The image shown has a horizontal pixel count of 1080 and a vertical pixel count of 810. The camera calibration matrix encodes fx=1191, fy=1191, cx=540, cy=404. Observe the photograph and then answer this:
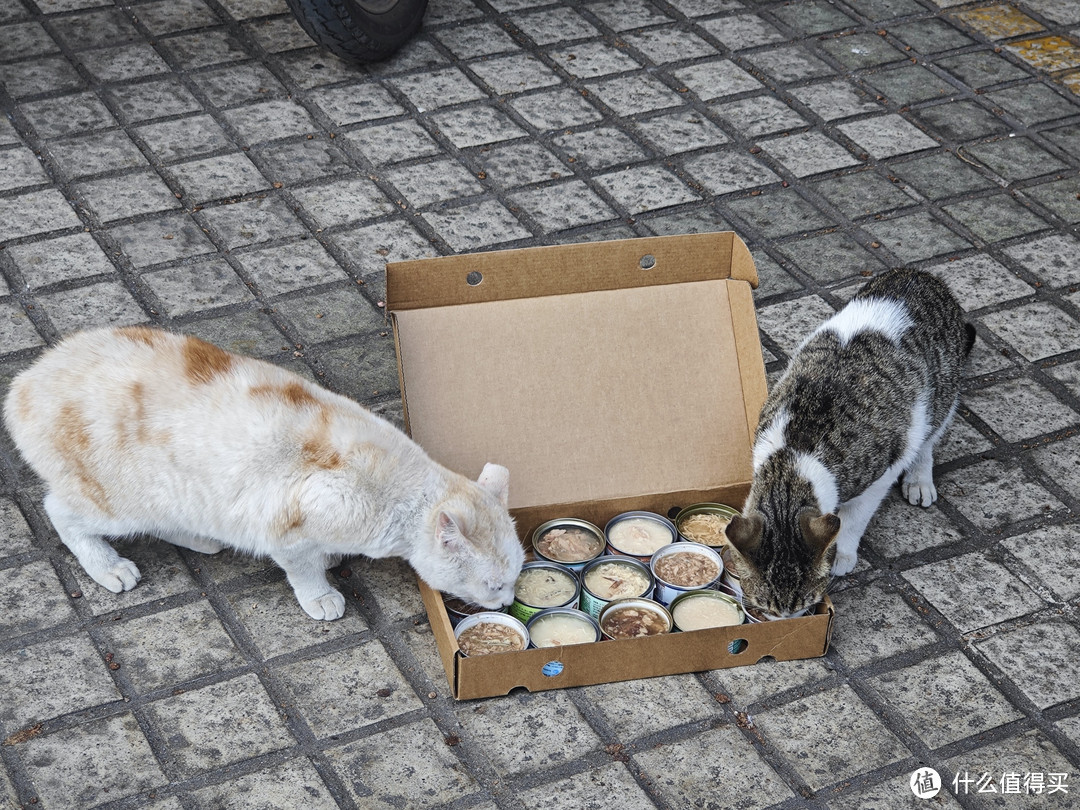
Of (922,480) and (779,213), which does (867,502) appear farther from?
(779,213)

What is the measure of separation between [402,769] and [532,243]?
2717mm

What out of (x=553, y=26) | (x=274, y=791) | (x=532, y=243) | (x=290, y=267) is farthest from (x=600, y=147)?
(x=274, y=791)

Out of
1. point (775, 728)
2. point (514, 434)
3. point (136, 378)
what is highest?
point (136, 378)

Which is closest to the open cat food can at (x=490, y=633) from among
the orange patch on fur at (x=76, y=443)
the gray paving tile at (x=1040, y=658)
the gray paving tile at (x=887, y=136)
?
the orange patch on fur at (x=76, y=443)

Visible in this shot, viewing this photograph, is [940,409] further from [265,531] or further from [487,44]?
[487,44]

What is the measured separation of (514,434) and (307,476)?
2.68ft

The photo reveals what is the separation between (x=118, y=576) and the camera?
12.9 feet

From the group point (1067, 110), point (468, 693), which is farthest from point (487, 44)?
point (468, 693)

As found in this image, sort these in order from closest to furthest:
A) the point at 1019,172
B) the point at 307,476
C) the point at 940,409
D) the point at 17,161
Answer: the point at 307,476 → the point at 940,409 → the point at 17,161 → the point at 1019,172

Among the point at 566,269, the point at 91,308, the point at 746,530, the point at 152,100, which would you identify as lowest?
the point at 91,308

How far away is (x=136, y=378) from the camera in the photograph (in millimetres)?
3664

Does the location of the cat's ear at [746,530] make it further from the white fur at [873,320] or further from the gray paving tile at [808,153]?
the gray paving tile at [808,153]

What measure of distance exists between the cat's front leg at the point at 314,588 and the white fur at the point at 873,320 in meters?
1.95

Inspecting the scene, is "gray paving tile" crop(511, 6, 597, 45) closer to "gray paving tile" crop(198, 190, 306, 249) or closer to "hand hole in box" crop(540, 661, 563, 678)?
"gray paving tile" crop(198, 190, 306, 249)
